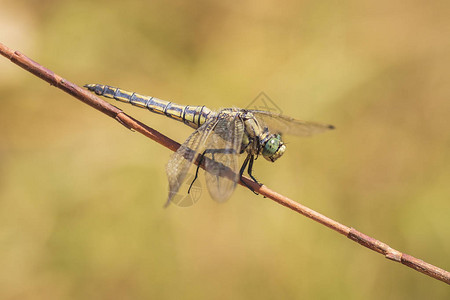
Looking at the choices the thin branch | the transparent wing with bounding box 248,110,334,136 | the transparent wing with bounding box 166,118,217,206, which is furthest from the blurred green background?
the thin branch

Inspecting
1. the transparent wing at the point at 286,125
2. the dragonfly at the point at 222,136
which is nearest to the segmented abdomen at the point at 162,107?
the dragonfly at the point at 222,136

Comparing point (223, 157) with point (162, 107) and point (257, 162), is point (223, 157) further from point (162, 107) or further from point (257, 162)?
point (257, 162)

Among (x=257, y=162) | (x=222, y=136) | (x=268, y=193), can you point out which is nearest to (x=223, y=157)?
(x=222, y=136)

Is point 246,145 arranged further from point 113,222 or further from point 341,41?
point 341,41

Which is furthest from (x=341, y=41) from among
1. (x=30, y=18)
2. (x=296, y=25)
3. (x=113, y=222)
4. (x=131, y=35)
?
(x=30, y=18)

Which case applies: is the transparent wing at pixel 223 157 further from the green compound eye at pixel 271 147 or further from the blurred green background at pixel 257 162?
the blurred green background at pixel 257 162

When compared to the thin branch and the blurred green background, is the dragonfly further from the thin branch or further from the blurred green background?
the blurred green background
